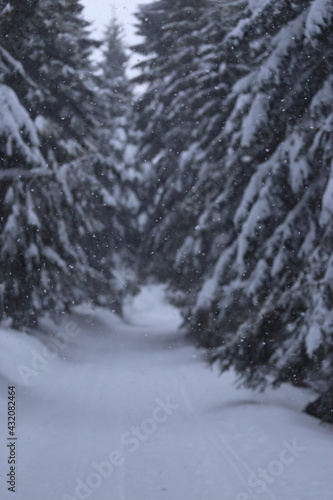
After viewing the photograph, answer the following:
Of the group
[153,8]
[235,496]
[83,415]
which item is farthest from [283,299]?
[153,8]

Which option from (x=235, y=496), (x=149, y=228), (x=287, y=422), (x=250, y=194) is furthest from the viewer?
(x=149, y=228)

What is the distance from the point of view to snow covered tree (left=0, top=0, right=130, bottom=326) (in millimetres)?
10734

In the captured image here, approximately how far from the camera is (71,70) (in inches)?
637

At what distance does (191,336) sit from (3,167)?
11136 millimetres

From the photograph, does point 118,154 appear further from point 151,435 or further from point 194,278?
point 151,435

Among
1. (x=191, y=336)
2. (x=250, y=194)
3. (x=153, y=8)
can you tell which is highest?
(x=153, y=8)

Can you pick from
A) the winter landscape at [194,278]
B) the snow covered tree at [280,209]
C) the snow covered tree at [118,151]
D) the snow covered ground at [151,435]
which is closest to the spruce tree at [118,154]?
the snow covered tree at [118,151]

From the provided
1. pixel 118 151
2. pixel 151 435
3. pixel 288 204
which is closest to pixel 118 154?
pixel 118 151

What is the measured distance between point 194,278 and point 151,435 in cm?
1055

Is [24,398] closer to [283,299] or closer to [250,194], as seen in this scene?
[283,299]

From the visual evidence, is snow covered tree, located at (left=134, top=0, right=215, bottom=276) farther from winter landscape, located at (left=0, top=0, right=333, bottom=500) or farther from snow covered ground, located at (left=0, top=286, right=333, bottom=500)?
snow covered ground, located at (left=0, top=286, right=333, bottom=500)

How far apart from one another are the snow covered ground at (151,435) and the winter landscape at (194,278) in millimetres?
35

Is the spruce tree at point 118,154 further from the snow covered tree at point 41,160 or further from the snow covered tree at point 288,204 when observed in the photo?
the snow covered tree at point 288,204

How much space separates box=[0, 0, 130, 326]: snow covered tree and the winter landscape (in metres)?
0.05
